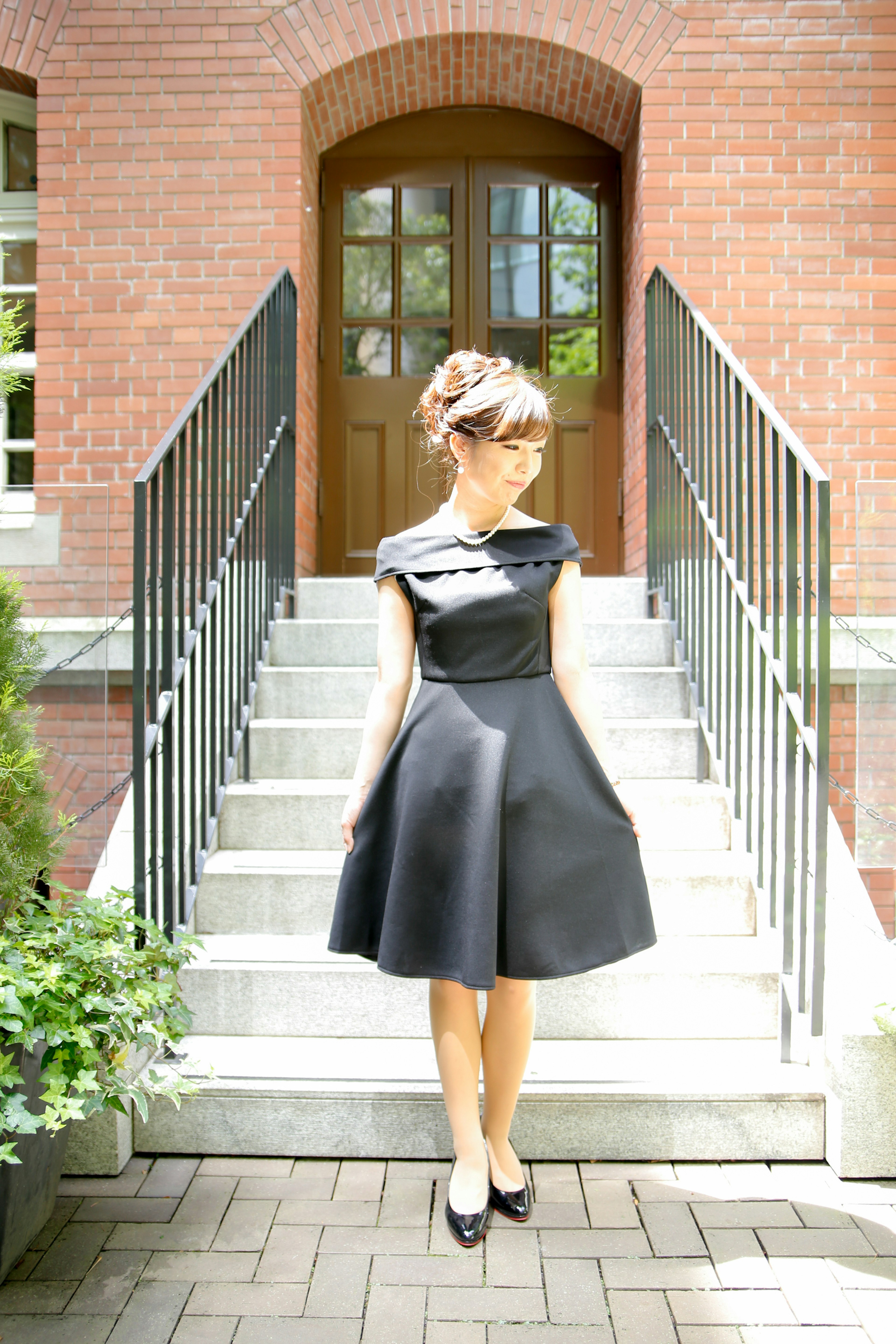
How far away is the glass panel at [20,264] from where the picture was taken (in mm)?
4945

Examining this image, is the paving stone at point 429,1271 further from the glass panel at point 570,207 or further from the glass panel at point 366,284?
the glass panel at point 570,207

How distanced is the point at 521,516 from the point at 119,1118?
1.58 metres

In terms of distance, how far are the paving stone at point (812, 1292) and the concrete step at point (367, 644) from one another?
2067 millimetres

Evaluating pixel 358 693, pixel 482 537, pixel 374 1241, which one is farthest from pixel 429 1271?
pixel 358 693

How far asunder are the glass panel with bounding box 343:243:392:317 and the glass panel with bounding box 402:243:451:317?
0.27 ft

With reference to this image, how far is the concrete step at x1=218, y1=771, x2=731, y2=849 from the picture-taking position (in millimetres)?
2943

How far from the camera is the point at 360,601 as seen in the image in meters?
3.99

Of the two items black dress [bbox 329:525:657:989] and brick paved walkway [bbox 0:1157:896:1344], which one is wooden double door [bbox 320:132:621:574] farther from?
brick paved walkway [bbox 0:1157:896:1344]

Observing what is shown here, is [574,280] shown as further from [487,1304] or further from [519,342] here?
[487,1304]

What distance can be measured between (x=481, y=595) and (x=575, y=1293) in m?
1.28

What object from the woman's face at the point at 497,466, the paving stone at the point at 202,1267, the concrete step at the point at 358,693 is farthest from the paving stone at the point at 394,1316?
the concrete step at the point at 358,693

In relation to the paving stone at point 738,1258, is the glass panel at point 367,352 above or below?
above

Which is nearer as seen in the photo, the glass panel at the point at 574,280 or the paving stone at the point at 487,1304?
the paving stone at the point at 487,1304

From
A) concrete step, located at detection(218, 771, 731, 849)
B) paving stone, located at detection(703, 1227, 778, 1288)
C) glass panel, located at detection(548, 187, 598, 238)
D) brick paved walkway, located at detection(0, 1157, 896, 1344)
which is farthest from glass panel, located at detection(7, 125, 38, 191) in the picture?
paving stone, located at detection(703, 1227, 778, 1288)
